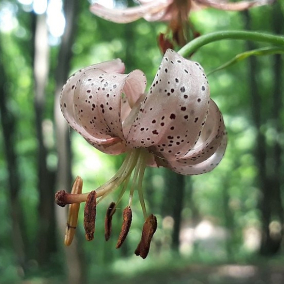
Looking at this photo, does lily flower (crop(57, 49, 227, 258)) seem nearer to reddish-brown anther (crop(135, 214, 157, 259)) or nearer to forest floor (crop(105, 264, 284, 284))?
reddish-brown anther (crop(135, 214, 157, 259))

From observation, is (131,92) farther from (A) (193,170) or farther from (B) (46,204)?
(B) (46,204)

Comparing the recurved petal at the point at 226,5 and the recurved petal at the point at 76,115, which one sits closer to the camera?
the recurved petal at the point at 76,115

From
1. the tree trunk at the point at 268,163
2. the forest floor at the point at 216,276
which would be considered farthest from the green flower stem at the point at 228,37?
the tree trunk at the point at 268,163

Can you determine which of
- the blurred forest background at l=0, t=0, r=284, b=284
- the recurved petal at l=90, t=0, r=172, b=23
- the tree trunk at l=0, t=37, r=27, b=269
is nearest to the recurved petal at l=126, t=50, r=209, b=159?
the recurved petal at l=90, t=0, r=172, b=23

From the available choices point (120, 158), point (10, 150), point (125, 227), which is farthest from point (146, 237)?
point (10, 150)

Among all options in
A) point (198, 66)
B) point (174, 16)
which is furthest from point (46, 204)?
point (198, 66)

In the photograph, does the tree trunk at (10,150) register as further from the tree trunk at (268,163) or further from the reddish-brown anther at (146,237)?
the reddish-brown anther at (146,237)
